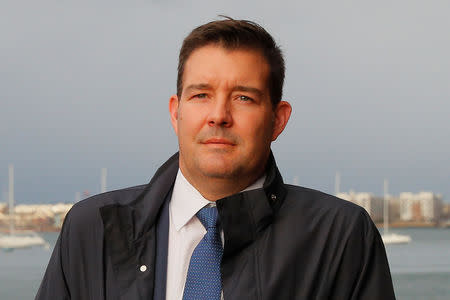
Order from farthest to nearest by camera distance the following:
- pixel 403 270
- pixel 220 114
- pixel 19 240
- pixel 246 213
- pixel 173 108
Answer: pixel 19 240 → pixel 403 270 → pixel 173 108 → pixel 246 213 → pixel 220 114

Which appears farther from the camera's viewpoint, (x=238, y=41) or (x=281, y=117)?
(x=281, y=117)

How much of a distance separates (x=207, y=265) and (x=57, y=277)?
45 cm

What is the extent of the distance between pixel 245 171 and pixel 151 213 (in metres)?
0.31

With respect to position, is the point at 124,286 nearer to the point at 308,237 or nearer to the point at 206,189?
the point at 206,189

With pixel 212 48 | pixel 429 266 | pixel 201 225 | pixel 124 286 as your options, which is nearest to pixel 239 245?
pixel 201 225

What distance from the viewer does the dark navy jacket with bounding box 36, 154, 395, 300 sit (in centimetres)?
240

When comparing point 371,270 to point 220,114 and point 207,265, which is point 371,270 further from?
point 220,114

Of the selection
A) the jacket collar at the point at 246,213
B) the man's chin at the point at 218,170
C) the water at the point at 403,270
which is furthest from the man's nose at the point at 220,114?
the water at the point at 403,270

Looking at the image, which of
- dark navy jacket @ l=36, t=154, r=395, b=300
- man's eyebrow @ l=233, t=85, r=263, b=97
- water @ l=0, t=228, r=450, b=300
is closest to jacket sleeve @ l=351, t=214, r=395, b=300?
dark navy jacket @ l=36, t=154, r=395, b=300

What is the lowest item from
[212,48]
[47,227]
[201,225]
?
[47,227]

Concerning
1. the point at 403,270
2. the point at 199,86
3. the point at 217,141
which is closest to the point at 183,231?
the point at 217,141

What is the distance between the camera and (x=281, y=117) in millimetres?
2564

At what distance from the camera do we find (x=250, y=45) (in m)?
2.44

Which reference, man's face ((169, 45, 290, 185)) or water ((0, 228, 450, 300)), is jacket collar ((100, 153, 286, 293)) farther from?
water ((0, 228, 450, 300))
